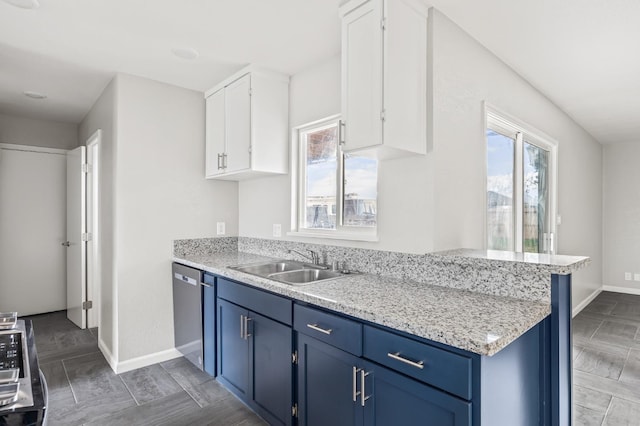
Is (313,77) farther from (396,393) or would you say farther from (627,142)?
(627,142)

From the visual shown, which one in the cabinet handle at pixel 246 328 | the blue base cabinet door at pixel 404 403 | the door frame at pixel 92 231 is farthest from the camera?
the door frame at pixel 92 231

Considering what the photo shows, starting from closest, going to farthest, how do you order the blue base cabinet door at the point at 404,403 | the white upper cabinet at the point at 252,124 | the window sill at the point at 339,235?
the blue base cabinet door at the point at 404,403 < the window sill at the point at 339,235 < the white upper cabinet at the point at 252,124

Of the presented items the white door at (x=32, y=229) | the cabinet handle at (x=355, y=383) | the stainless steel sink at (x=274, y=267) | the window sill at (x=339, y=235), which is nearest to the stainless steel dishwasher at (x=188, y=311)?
the stainless steel sink at (x=274, y=267)

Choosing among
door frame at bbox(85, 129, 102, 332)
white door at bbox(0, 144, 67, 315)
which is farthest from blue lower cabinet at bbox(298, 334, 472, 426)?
white door at bbox(0, 144, 67, 315)

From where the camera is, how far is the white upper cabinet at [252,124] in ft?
9.18

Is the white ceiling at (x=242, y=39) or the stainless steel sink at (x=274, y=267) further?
the stainless steel sink at (x=274, y=267)

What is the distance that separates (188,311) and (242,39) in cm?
209

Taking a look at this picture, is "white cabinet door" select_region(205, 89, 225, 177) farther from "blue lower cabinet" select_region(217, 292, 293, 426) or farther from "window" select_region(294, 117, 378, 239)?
"blue lower cabinet" select_region(217, 292, 293, 426)

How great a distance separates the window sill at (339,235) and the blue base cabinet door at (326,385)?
0.80 m

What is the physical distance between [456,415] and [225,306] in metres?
1.65

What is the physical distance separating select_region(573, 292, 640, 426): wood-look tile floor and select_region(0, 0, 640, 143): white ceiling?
246 centimetres

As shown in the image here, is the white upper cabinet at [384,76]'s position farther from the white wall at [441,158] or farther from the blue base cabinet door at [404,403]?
the blue base cabinet door at [404,403]

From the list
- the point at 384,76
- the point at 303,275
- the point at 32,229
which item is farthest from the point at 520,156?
the point at 32,229

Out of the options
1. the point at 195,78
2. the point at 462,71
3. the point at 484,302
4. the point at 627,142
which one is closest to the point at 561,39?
the point at 462,71
